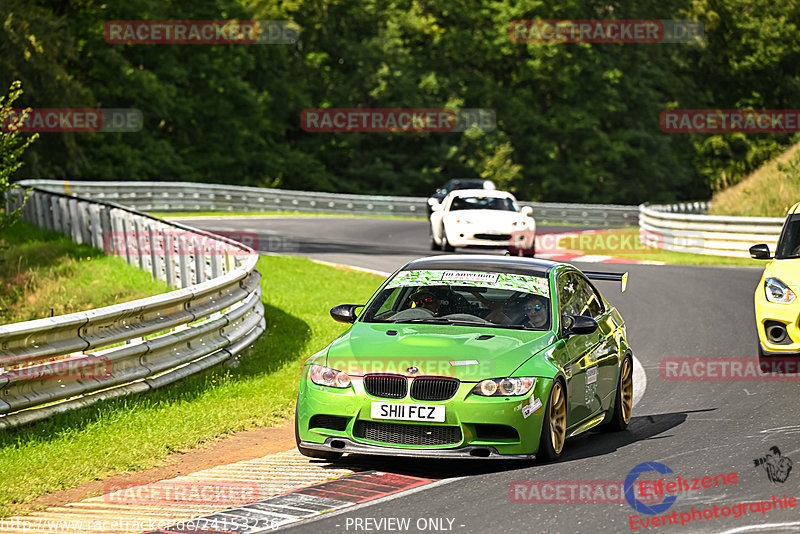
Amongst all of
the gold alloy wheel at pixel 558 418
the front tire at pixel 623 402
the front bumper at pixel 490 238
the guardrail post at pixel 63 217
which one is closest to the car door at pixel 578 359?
the gold alloy wheel at pixel 558 418

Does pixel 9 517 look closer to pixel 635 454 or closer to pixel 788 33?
pixel 635 454

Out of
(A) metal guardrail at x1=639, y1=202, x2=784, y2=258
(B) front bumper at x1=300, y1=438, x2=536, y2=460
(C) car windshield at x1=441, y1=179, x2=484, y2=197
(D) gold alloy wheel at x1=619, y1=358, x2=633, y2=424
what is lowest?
(A) metal guardrail at x1=639, y1=202, x2=784, y2=258

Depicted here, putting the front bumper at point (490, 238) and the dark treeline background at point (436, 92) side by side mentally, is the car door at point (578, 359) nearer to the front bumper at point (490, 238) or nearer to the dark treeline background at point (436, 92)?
the front bumper at point (490, 238)

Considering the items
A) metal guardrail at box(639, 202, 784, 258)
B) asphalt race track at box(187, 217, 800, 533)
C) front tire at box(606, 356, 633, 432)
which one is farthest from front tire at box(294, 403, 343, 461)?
metal guardrail at box(639, 202, 784, 258)

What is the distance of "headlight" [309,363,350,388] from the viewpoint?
27.4 feet

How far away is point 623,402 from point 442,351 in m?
2.37

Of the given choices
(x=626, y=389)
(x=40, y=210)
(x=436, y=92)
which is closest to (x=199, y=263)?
(x=626, y=389)

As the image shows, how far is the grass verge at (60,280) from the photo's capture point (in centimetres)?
1803

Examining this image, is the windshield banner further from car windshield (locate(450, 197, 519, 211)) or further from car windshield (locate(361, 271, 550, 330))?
car windshield (locate(450, 197, 519, 211))

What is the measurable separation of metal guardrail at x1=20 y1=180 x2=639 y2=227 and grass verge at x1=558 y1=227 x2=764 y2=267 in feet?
40.8

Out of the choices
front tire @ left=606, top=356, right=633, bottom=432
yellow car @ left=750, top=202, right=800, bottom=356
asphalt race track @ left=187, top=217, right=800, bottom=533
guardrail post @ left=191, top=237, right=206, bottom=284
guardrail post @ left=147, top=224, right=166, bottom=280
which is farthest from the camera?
guardrail post @ left=147, top=224, right=166, bottom=280

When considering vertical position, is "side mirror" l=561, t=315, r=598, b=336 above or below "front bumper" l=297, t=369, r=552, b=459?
above

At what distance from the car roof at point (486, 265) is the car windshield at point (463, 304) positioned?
0.38 ft

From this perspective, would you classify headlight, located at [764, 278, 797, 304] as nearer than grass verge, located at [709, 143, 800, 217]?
Yes
